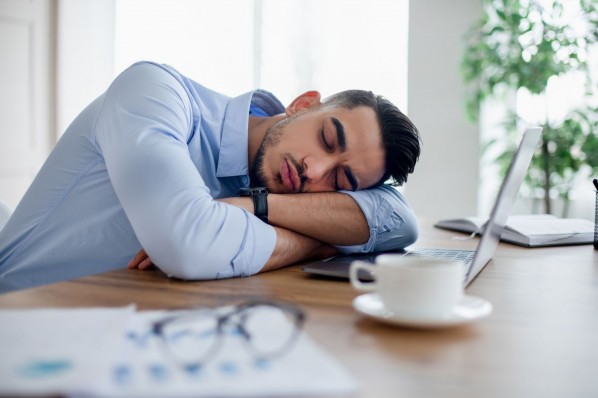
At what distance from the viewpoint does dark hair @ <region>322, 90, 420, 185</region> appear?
5.32 feet

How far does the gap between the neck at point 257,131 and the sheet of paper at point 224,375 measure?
3.59ft

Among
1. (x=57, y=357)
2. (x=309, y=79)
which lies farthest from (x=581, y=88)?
(x=57, y=357)

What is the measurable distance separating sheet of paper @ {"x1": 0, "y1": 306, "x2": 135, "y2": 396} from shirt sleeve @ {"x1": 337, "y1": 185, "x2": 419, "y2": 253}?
783 millimetres

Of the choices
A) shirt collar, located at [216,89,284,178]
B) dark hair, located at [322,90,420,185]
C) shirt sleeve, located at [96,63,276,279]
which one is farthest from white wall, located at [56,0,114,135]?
shirt sleeve, located at [96,63,276,279]

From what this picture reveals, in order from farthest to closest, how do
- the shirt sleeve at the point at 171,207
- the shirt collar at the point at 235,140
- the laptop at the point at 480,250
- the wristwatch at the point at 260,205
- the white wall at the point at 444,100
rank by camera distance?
the white wall at the point at 444,100
the shirt collar at the point at 235,140
the wristwatch at the point at 260,205
the shirt sleeve at the point at 171,207
the laptop at the point at 480,250

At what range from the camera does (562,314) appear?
93 cm

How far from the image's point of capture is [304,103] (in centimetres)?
179

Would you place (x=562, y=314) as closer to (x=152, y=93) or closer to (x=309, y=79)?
(x=152, y=93)

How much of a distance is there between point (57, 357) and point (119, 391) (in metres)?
0.09

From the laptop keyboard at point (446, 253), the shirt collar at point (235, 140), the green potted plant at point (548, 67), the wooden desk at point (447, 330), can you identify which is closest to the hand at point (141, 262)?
the wooden desk at point (447, 330)

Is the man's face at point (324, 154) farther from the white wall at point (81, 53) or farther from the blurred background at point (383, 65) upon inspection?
the white wall at point (81, 53)

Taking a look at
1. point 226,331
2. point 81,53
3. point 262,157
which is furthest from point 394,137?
point 81,53

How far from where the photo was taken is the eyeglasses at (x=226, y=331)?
1.97 feet

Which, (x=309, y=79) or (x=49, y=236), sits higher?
(x=309, y=79)
